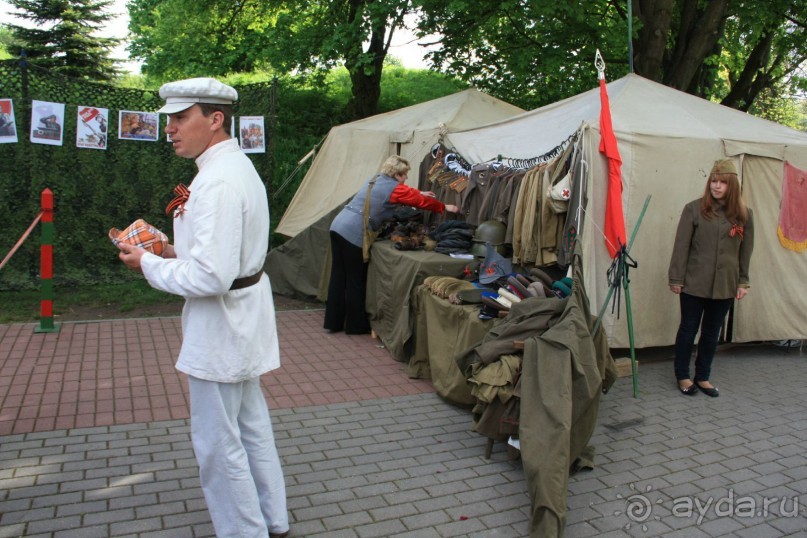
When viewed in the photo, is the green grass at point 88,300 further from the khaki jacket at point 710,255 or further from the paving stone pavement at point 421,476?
the khaki jacket at point 710,255

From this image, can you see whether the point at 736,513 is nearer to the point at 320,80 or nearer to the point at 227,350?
the point at 227,350

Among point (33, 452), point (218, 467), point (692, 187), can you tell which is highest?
point (692, 187)

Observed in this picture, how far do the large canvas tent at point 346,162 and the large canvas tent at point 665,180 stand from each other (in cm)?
171

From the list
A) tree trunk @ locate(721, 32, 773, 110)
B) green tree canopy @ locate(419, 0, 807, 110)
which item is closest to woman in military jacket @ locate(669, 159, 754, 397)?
green tree canopy @ locate(419, 0, 807, 110)

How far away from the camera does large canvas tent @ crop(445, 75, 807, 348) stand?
5.89 meters

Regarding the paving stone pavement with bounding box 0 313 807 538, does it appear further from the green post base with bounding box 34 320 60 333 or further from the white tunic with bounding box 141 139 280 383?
the green post base with bounding box 34 320 60 333

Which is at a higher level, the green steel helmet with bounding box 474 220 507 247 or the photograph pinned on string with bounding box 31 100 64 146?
the photograph pinned on string with bounding box 31 100 64 146

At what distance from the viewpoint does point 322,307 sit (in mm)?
8266

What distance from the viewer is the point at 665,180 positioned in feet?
20.0

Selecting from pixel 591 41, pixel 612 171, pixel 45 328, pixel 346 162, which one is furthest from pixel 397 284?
pixel 591 41

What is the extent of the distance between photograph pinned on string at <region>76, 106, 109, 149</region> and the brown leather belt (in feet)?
21.2

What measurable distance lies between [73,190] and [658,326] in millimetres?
6654

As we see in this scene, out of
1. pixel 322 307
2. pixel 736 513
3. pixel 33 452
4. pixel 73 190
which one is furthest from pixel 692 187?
pixel 73 190

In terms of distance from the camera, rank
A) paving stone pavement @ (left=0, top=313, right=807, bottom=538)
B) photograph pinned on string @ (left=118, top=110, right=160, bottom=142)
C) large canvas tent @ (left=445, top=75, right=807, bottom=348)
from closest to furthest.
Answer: paving stone pavement @ (left=0, top=313, right=807, bottom=538) → large canvas tent @ (left=445, top=75, right=807, bottom=348) → photograph pinned on string @ (left=118, top=110, right=160, bottom=142)
